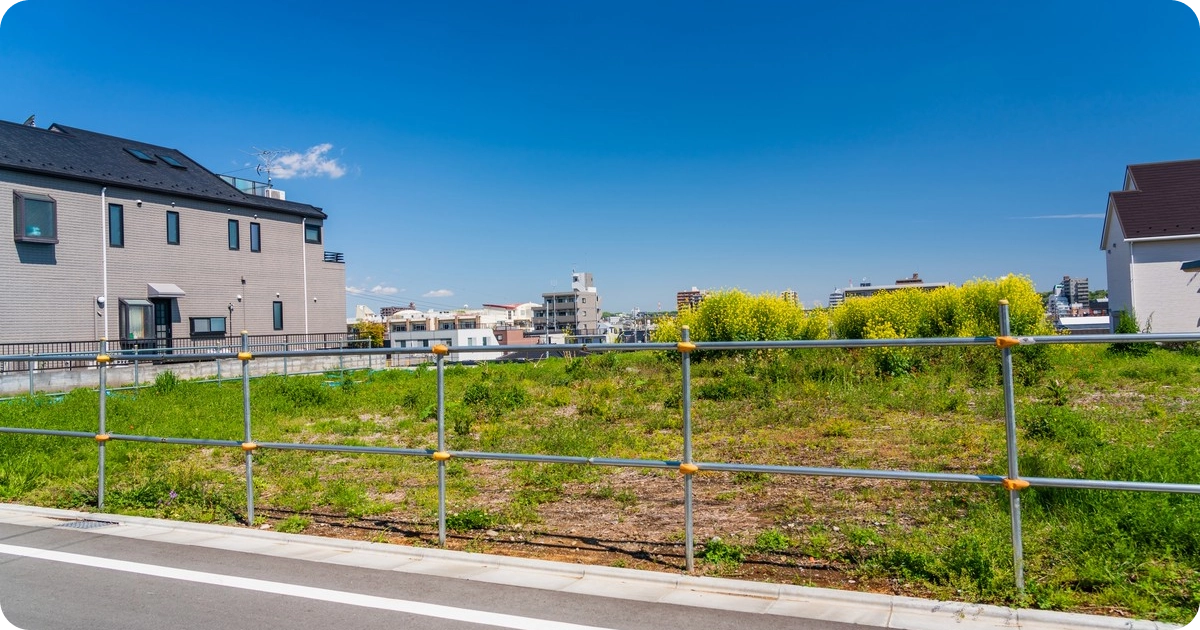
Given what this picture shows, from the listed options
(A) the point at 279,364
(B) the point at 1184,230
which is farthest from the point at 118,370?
(B) the point at 1184,230

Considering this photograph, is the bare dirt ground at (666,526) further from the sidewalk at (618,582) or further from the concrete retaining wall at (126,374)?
the concrete retaining wall at (126,374)

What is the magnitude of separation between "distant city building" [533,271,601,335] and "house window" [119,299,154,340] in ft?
276

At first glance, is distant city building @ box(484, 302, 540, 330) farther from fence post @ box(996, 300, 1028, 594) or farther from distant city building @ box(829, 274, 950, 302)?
fence post @ box(996, 300, 1028, 594)

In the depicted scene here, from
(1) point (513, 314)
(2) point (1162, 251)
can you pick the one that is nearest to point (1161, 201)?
(2) point (1162, 251)

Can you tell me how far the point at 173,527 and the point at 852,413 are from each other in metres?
8.32

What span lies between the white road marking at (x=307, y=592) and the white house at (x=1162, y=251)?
3084cm

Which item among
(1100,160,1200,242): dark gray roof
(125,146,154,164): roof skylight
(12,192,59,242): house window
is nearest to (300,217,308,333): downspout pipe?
(125,146,154,164): roof skylight

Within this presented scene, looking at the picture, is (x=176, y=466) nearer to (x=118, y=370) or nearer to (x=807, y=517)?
(x=807, y=517)

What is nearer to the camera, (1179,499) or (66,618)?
(66,618)

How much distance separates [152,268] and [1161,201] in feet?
143

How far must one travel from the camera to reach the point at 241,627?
432 cm

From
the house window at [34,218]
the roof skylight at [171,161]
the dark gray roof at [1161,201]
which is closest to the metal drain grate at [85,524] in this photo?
the house window at [34,218]

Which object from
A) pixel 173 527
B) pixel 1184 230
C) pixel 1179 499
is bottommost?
pixel 173 527

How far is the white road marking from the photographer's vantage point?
169 inches
